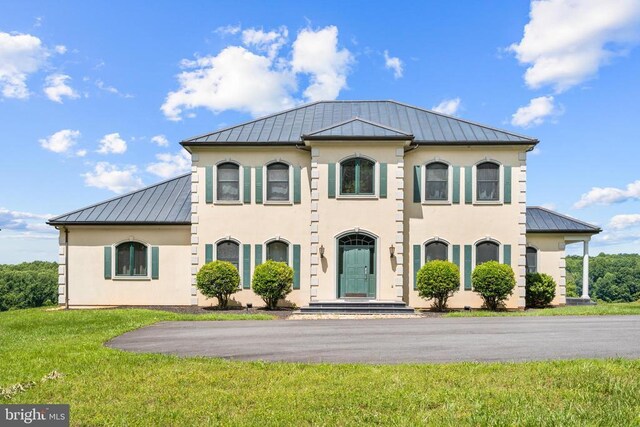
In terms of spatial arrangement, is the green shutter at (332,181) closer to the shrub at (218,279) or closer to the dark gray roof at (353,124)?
the dark gray roof at (353,124)

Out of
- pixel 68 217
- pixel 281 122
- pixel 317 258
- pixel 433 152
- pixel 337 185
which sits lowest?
pixel 317 258

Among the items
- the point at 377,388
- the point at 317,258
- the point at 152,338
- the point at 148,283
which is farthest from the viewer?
the point at 148,283

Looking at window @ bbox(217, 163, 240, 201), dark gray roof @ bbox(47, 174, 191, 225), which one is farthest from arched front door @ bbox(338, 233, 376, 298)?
dark gray roof @ bbox(47, 174, 191, 225)

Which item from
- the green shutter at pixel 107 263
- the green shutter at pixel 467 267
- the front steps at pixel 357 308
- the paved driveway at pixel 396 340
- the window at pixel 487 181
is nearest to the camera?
the paved driveway at pixel 396 340

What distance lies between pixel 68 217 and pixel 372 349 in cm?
1612

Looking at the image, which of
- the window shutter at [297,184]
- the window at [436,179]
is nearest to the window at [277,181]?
the window shutter at [297,184]

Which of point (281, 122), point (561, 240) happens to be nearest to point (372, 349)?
point (281, 122)

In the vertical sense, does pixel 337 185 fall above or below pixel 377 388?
above

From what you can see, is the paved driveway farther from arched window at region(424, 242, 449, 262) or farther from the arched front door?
arched window at region(424, 242, 449, 262)

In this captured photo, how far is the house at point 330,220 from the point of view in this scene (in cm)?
1805

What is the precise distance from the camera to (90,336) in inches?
412

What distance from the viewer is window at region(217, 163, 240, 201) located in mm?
19219

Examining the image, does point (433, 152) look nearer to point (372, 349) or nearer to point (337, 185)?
point (337, 185)

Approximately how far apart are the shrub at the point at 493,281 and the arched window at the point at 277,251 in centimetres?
745
